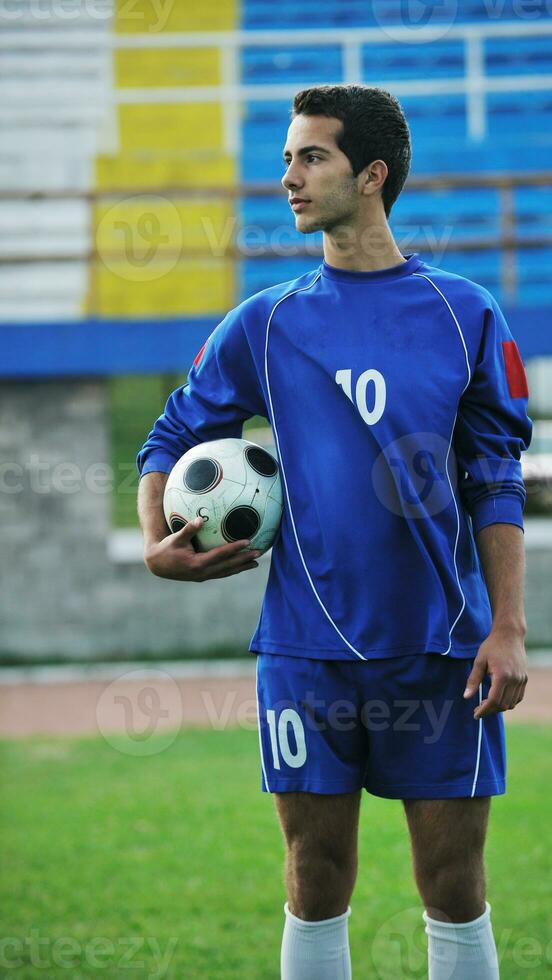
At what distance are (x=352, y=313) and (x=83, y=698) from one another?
6.72m

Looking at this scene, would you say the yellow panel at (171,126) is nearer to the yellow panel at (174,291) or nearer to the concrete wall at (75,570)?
the yellow panel at (174,291)

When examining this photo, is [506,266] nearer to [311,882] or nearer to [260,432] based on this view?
[260,432]

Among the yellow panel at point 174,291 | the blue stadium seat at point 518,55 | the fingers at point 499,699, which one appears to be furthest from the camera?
the blue stadium seat at point 518,55

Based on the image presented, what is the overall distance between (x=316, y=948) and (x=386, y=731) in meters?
0.49

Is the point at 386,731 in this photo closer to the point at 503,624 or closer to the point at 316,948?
the point at 503,624

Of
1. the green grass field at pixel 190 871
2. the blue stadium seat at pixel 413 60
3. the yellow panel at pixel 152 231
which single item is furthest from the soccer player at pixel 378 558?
the blue stadium seat at pixel 413 60

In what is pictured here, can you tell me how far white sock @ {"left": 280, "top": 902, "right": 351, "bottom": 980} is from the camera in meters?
2.48

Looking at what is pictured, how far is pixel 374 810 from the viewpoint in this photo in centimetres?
586

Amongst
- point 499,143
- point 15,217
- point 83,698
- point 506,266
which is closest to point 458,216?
point 499,143

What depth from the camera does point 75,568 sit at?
1030cm

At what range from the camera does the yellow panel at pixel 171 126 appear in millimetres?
13664

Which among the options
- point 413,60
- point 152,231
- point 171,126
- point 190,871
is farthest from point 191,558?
point 413,60

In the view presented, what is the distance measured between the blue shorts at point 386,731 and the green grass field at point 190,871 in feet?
4.47

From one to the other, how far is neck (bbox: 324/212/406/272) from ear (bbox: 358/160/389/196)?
61mm
